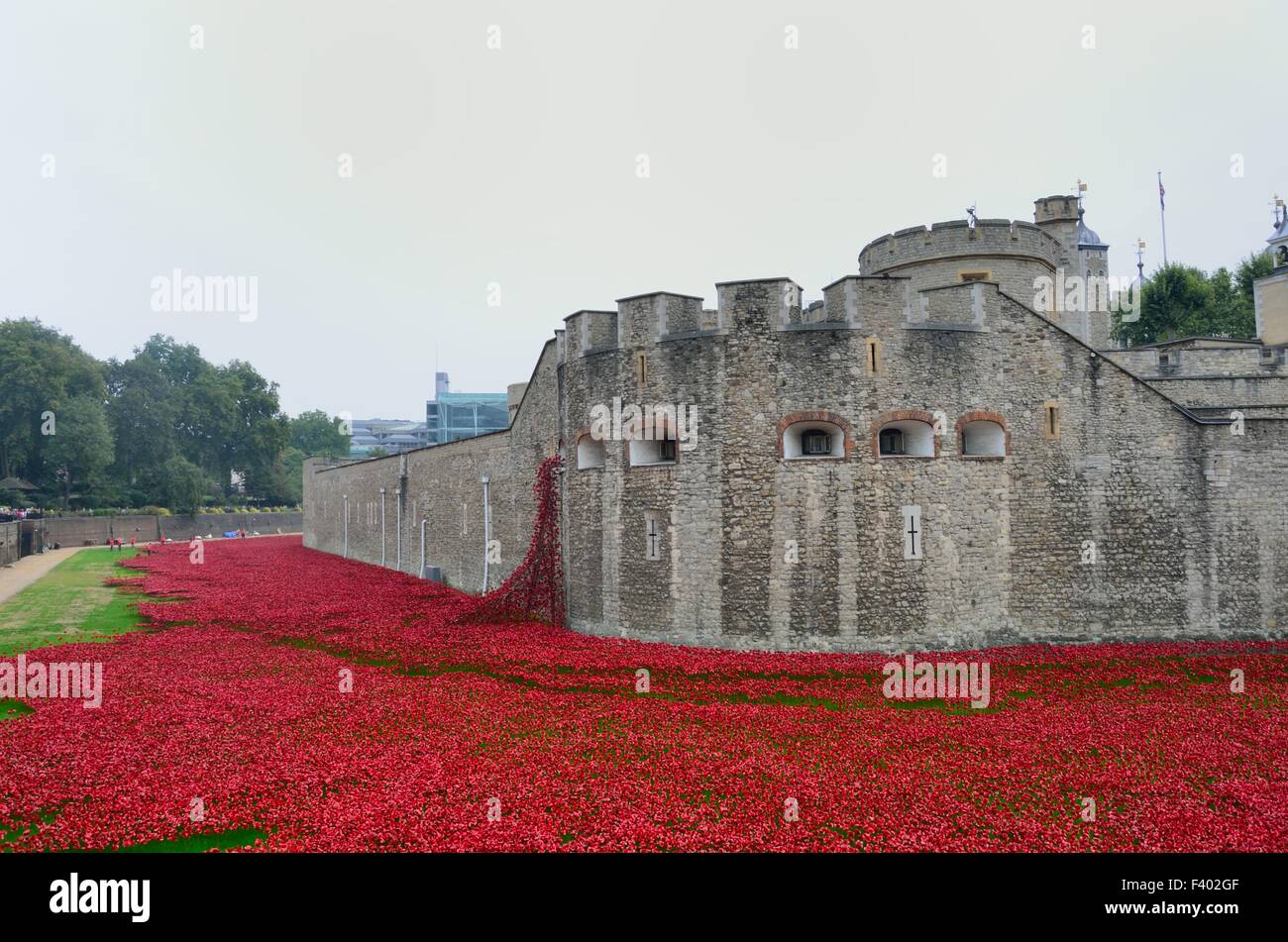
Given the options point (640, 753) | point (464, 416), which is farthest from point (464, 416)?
point (640, 753)

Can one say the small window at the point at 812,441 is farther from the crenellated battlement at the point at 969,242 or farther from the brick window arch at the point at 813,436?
the crenellated battlement at the point at 969,242

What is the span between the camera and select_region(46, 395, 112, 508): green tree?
56.8 meters

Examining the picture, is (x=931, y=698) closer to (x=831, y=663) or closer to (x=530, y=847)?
(x=831, y=663)

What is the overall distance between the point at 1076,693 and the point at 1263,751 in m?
3.01

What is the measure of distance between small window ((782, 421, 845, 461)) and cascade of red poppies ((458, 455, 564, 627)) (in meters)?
6.73

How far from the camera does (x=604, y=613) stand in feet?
59.1

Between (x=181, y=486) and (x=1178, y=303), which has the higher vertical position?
(x=1178, y=303)

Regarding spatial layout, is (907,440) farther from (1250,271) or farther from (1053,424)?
(1250,271)

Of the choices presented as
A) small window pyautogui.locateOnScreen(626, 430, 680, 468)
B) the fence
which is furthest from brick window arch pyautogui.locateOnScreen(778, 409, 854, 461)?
the fence

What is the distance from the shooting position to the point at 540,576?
66.4ft

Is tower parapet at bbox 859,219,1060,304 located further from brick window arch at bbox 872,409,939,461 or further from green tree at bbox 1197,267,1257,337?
green tree at bbox 1197,267,1257,337

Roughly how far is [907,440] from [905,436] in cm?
10

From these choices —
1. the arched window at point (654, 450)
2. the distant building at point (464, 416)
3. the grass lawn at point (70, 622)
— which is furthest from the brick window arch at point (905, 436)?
the distant building at point (464, 416)

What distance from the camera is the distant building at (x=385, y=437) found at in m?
131
